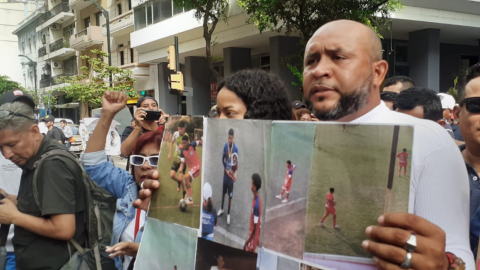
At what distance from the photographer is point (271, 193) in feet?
3.87

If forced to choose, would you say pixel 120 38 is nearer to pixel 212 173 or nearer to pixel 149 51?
pixel 149 51

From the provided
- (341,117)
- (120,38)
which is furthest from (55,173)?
(120,38)

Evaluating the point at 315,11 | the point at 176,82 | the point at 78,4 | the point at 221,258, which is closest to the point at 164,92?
the point at 176,82

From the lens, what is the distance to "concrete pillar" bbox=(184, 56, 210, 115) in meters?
21.0

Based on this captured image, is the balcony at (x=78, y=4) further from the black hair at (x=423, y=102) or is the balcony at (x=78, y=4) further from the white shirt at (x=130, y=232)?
the white shirt at (x=130, y=232)

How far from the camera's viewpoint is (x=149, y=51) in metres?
22.5

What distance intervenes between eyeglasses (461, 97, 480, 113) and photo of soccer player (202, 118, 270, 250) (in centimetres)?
119

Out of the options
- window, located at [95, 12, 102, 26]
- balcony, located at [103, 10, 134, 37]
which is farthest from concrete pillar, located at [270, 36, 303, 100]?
window, located at [95, 12, 102, 26]

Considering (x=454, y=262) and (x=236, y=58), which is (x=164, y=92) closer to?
(x=236, y=58)

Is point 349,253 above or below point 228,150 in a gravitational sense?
below

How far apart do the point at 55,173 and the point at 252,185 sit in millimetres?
1361

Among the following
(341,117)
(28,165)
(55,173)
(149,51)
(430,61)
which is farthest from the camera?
(149,51)

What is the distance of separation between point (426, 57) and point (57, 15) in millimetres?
34302

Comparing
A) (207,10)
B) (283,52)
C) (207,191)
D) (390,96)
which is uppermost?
(207,10)
